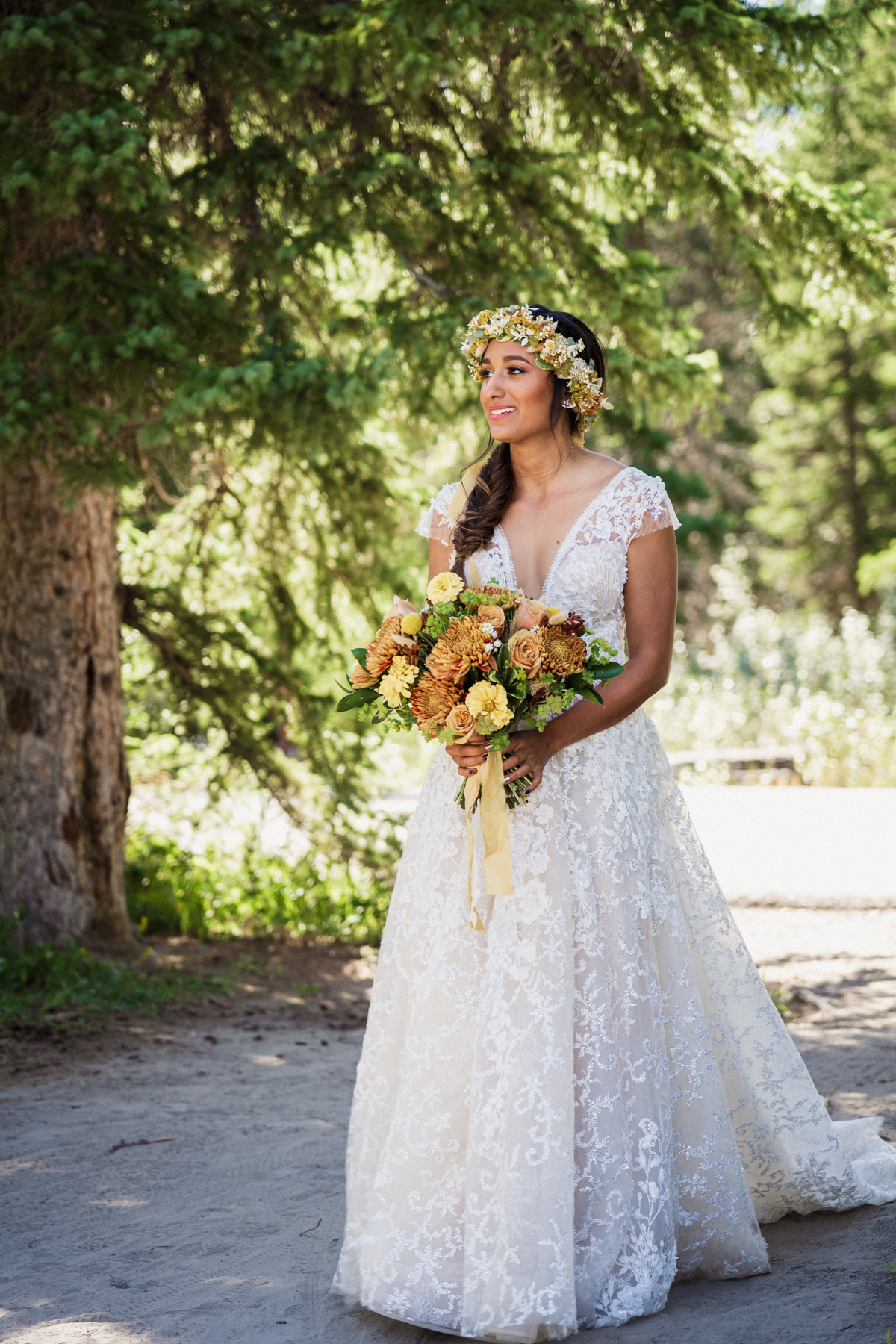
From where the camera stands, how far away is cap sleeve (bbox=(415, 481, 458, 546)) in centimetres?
337

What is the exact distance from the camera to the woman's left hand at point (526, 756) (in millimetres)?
2869

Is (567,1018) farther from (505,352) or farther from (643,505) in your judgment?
(505,352)

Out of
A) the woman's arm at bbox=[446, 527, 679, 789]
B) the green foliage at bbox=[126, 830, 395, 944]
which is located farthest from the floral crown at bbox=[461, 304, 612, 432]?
the green foliage at bbox=[126, 830, 395, 944]

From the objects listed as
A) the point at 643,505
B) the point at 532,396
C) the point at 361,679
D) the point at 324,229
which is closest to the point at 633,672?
the point at 643,505

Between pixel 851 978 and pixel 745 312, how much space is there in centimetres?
1540

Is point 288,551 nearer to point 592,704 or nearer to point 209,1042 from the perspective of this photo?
point 209,1042

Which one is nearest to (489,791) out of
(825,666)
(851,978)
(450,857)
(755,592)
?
(450,857)

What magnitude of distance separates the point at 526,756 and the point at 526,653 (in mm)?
309

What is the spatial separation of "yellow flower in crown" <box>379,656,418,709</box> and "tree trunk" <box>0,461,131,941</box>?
385 cm

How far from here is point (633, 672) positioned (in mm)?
2990

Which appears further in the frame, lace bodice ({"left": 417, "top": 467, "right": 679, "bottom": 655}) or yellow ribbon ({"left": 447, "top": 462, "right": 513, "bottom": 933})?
lace bodice ({"left": 417, "top": 467, "right": 679, "bottom": 655})

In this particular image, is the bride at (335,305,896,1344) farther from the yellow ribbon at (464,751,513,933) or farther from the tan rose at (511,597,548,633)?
the tan rose at (511,597,548,633)

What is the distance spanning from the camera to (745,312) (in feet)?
63.7

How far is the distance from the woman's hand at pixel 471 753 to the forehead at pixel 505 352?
1077 millimetres
